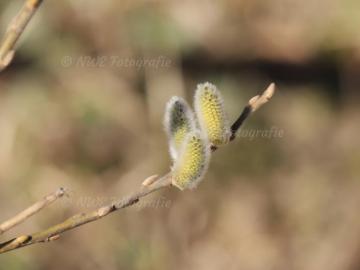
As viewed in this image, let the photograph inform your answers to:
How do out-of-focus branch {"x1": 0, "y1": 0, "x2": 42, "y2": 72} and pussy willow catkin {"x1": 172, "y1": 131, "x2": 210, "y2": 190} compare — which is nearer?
out-of-focus branch {"x1": 0, "y1": 0, "x2": 42, "y2": 72}

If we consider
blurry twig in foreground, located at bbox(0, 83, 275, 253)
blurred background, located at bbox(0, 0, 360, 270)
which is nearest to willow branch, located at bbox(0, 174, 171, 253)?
blurry twig in foreground, located at bbox(0, 83, 275, 253)

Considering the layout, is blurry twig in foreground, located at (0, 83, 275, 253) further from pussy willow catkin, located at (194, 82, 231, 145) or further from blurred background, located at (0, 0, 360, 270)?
blurred background, located at (0, 0, 360, 270)

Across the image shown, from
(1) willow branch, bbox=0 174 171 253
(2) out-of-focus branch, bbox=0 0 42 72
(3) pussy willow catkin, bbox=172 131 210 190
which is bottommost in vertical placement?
(1) willow branch, bbox=0 174 171 253

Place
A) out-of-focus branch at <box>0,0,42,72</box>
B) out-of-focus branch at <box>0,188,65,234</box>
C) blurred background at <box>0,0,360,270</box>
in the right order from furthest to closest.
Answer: blurred background at <box>0,0,360,270</box> → out-of-focus branch at <box>0,188,65,234</box> → out-of-focus branch at <box>0,0,42,72</box>

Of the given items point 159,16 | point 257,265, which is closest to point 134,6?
point 159,16

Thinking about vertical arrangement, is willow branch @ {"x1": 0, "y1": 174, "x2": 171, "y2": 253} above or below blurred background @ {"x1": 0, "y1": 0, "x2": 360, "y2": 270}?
above

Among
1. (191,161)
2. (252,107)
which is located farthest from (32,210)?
(252,107)

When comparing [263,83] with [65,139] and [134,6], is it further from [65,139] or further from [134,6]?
[65,139]
